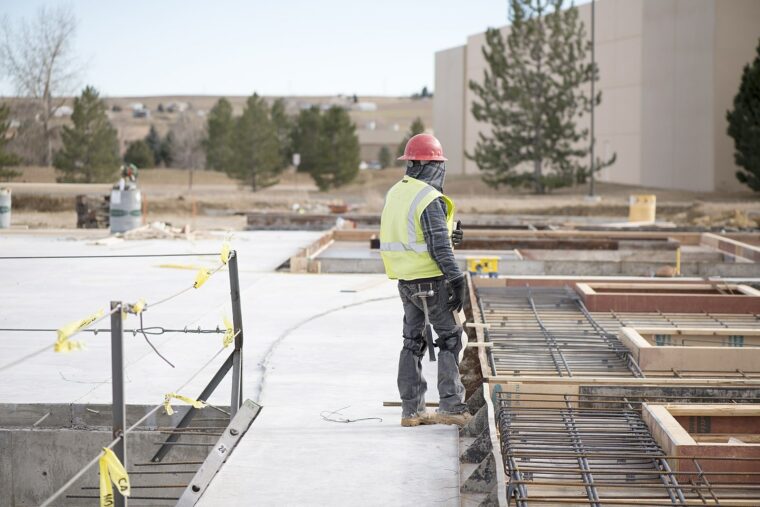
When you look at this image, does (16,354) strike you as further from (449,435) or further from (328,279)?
(328,279)

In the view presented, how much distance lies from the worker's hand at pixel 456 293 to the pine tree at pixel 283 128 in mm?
58466

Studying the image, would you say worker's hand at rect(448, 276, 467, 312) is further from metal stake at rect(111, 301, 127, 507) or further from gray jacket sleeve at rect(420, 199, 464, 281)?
metal stake at rect(111, 301, 127, 507)

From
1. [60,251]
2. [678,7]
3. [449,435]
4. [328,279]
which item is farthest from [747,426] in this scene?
[678,7]

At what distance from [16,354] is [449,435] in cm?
517

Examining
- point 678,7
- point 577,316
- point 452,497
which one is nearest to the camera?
point 452,497

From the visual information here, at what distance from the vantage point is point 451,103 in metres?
66.3

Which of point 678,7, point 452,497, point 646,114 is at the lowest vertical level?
point 452,497

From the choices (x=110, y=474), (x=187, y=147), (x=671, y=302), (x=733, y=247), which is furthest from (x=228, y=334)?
(x=187, y=147)

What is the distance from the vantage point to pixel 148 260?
19.0 m

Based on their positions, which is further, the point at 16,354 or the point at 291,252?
the point at 291,252

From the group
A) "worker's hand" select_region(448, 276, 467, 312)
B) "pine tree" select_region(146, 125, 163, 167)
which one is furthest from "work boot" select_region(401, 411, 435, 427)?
"pine tree" select_region(146, 125, 163, 167)

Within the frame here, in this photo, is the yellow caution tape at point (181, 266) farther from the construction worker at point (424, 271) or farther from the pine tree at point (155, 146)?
the pine tree at point (155, 146)

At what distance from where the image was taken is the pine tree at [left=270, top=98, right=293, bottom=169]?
67.4 meters

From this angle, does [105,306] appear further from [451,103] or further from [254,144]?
[451,103]
